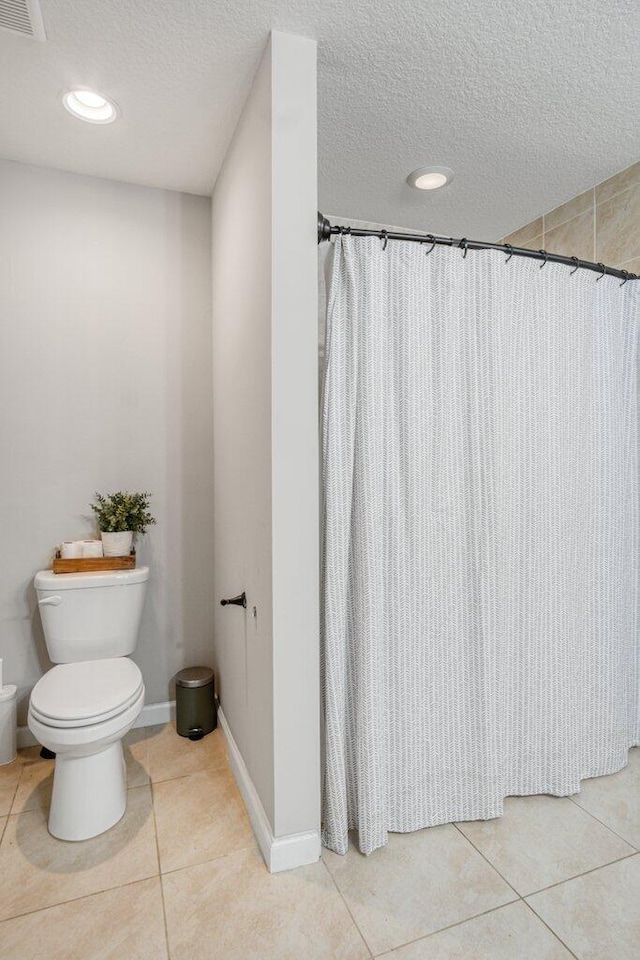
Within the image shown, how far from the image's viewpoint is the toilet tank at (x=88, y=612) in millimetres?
2041

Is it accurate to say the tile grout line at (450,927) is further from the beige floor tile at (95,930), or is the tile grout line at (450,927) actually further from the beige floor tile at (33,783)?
the beige floor tile at (33,783)

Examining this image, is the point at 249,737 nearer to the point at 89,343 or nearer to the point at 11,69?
the point at 89,343

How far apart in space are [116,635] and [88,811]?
624 mm

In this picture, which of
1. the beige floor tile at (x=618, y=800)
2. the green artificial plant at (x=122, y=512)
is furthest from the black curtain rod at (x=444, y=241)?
the beige floor tile at (x=618, y=800)

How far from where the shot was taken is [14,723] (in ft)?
6.97

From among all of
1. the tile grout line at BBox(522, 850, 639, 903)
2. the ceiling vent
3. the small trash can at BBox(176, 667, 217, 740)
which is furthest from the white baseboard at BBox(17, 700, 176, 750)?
the ceiling vent

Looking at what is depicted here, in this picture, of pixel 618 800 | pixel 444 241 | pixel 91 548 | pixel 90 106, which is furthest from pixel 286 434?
pixel 618 800

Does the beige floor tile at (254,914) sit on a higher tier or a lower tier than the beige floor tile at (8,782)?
lower

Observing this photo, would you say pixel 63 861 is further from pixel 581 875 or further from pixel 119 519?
pixel 581 875

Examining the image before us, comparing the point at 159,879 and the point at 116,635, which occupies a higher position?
the point at 116,635

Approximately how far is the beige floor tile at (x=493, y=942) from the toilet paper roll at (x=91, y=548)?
168 centimetres

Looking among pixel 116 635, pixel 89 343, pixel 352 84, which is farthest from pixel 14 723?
pixel 352 84

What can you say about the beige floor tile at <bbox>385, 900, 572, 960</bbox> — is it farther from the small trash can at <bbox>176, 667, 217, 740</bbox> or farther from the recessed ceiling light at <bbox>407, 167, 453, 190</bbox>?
the recessed ceiling light at <bbox>407, 167, 453, 190</bbox>

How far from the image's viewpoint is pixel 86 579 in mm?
2066
